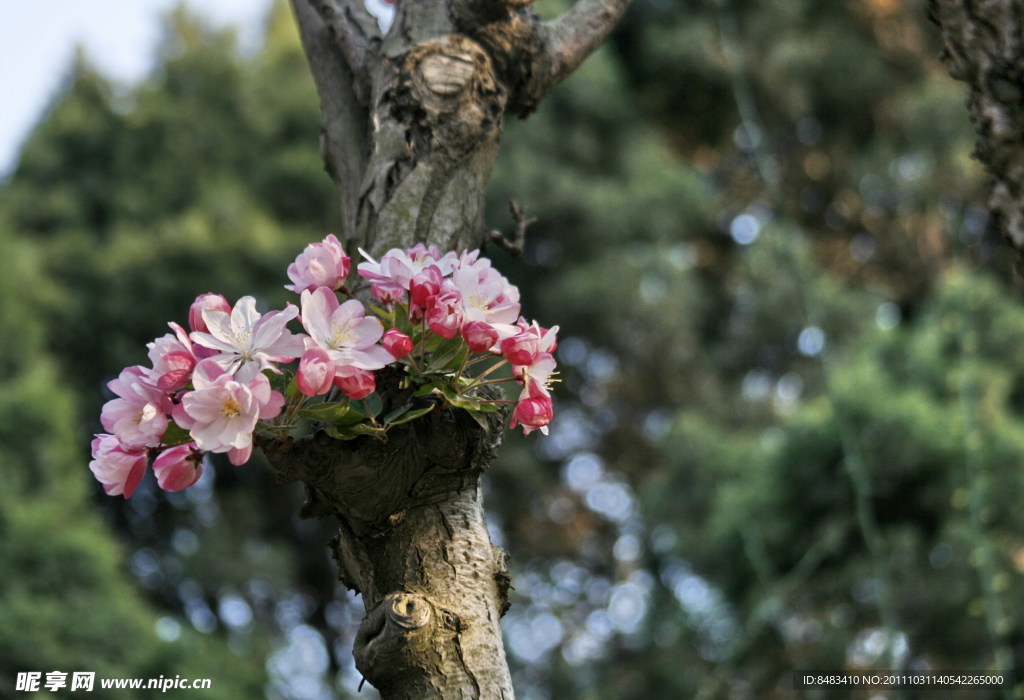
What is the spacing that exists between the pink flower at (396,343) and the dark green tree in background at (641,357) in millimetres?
2035

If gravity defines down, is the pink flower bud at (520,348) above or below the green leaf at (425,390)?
above

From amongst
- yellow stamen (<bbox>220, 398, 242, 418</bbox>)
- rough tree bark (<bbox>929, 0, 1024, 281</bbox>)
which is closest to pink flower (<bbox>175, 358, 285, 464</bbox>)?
yellow stamen (<bbox>220, 398, 242, 418</bbox>)

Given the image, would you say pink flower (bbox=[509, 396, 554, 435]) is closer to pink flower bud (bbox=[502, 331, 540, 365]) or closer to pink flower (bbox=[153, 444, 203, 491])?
pink flower bud (bbox=[502, 331, 540, 365])

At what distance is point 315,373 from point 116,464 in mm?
220

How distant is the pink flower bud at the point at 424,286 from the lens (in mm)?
894

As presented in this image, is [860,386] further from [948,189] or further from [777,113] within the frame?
[777,113]

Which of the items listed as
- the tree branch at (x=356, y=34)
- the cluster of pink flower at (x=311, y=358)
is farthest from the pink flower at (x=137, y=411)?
the tree branch at (x=356, y=34)

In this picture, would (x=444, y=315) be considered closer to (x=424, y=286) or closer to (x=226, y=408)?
(x=424, y=286)

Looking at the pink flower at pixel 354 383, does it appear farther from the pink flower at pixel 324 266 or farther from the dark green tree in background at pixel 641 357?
the dark green tree in background at pixel 641 357

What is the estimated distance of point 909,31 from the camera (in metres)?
7.93

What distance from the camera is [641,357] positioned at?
6301mm

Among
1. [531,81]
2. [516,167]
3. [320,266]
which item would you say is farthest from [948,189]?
[320,266]

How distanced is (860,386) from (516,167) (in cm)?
301

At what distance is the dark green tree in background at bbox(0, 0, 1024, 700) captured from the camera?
3832mm
